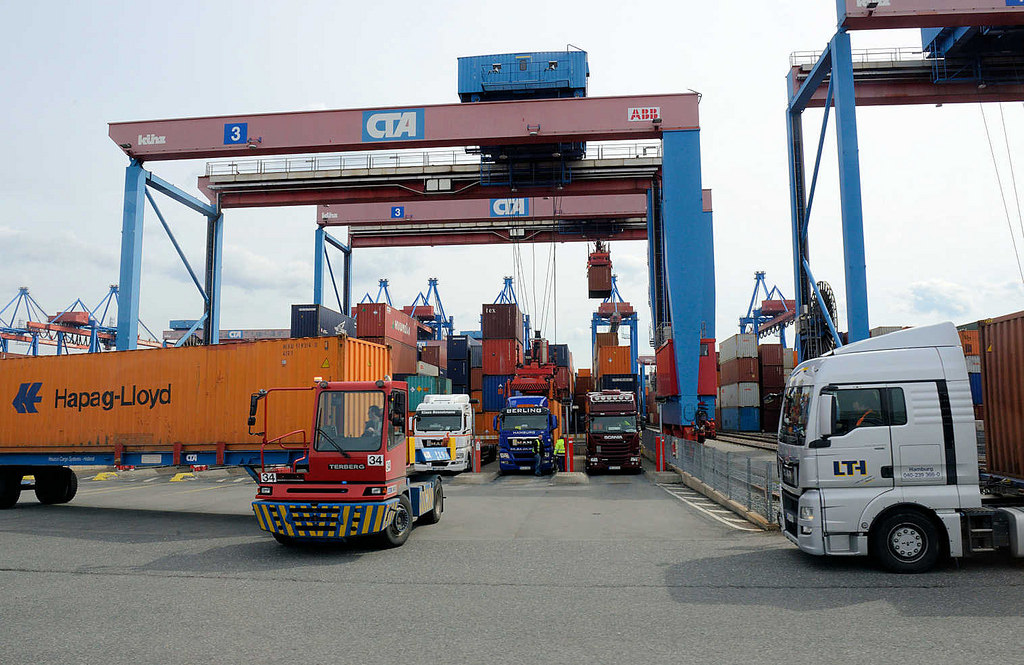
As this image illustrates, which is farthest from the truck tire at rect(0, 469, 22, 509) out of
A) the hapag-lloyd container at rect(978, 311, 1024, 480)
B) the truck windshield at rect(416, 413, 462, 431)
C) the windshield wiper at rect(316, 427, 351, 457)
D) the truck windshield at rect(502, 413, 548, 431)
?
the hapag-lloyd container at rect(978, 311, 1024, 480)

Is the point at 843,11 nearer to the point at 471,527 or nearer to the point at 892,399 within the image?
the point at 892,399

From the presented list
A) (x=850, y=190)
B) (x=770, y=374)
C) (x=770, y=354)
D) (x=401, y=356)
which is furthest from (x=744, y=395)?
(x=850, y=190)

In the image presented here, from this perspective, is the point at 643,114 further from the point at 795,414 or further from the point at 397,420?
the point at 397,420

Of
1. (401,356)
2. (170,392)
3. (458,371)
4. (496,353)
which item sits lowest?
(170,392)

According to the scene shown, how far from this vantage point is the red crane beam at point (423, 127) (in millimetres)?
21516

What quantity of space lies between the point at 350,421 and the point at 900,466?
22.4 ft

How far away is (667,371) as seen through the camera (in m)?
24.1

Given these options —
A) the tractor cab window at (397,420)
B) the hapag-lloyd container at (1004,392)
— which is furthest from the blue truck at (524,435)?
the hapag-lloyd container at (1004,392)

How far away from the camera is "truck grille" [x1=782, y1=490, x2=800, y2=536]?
8.13m

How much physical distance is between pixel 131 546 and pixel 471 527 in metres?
5.04

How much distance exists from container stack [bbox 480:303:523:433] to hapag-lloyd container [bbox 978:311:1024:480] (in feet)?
75.9

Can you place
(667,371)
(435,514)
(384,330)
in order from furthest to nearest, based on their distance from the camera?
1. (384,330)
2. (667,371)
3. (435,514)

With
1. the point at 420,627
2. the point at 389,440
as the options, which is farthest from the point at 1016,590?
the point at 389,440

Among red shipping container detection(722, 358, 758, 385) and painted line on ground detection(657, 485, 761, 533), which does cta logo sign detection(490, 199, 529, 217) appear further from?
red shipping container detection(722, 358, 758, 385)
